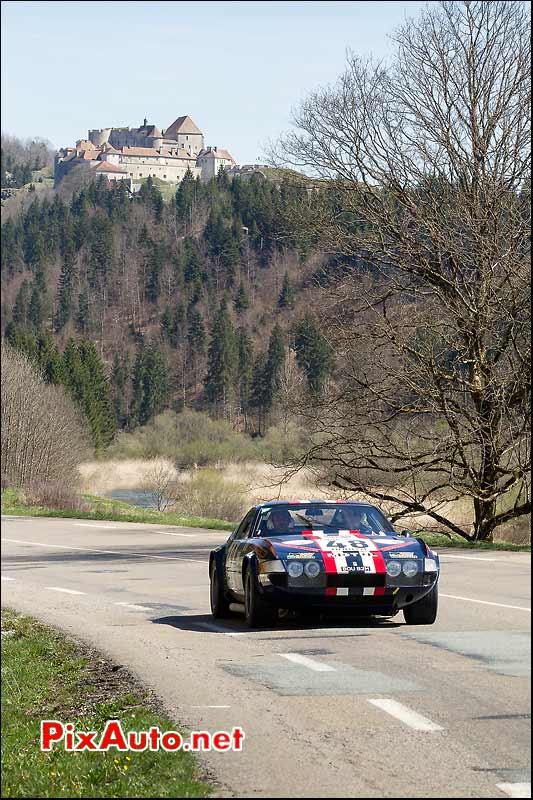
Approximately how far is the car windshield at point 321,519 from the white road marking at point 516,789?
19.2 ft

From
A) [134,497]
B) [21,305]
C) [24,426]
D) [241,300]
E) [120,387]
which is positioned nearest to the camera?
[21,305]

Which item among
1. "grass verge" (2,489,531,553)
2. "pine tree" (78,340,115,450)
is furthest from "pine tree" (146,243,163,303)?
"pine tree" (78,340,115,450)

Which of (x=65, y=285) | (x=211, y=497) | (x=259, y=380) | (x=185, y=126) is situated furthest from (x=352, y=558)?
(x=185, y=126)

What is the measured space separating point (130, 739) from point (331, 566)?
470 cm

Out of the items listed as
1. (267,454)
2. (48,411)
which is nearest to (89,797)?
(48,411)

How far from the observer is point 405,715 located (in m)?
7.50

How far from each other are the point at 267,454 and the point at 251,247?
79113mm

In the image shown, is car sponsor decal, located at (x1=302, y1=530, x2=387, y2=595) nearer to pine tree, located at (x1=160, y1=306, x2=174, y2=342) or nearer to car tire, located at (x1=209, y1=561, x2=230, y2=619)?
car tire, located at (x1=209, y1=561, x2=230, y2=619)

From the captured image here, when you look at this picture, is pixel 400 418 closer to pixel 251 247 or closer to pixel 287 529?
pixel 287 529

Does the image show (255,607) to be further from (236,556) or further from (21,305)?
(21,305)

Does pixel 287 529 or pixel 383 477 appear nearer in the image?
pixel 287 529

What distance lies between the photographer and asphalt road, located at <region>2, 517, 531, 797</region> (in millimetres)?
5898

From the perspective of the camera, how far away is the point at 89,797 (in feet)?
16.3

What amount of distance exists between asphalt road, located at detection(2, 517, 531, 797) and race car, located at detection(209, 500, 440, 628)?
328 millimetres
